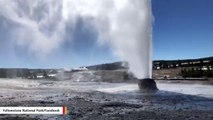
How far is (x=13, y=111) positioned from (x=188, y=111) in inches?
352

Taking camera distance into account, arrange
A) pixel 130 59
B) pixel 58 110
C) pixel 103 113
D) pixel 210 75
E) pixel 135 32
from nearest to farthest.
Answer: pixel 103 113, pixel 58 110, pixel 135 32, pixel 130 59, pixel 210 75

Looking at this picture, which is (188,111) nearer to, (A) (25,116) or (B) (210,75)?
(A) (25,116)

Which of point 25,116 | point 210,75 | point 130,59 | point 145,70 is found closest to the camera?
point 25,116

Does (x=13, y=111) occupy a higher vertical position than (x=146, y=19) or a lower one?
lower

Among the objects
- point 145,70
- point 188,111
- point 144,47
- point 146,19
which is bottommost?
point 188,111

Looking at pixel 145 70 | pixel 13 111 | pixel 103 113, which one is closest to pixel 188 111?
pixel 103 113

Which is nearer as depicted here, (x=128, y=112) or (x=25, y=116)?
(x=25, y=116)

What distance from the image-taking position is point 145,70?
39.7m

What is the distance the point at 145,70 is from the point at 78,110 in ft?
68.1

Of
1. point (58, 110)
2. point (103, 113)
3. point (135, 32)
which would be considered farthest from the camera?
point (135, 32)

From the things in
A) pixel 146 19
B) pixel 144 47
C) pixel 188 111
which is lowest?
pixel 188 111

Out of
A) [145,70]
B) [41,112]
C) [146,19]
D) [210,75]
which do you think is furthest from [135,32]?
[210,75]

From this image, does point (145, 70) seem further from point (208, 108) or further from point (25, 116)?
point (25, 116)

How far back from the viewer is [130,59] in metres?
45.4
